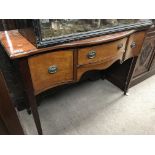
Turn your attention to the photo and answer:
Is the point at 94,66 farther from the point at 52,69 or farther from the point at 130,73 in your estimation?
the point at 130,73

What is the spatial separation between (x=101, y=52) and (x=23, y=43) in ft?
1.73

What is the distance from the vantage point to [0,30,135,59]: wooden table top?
771 millimetres

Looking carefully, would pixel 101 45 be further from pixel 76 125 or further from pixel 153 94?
pixel 153 94

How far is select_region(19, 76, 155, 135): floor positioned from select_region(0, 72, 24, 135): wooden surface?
68 cm

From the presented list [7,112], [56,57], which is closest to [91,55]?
[56,57]

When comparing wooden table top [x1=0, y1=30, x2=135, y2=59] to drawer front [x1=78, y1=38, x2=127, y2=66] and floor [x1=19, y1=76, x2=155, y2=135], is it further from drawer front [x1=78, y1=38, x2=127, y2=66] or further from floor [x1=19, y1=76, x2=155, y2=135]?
floor [x1=19, y1=76, x2=155, y2=135]

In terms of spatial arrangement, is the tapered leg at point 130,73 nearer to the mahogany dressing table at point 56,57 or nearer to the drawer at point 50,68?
the mahogany dressing table at point 56,57

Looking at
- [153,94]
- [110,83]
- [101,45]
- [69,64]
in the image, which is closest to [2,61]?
[69,64]

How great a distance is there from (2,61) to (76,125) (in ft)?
2.81

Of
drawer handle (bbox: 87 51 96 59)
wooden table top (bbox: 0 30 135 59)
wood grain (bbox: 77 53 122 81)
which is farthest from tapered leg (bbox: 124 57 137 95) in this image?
drawer handle (bbox: 87 51 96 59)

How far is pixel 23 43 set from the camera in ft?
2.83

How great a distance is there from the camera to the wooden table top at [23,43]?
0.77 meters
